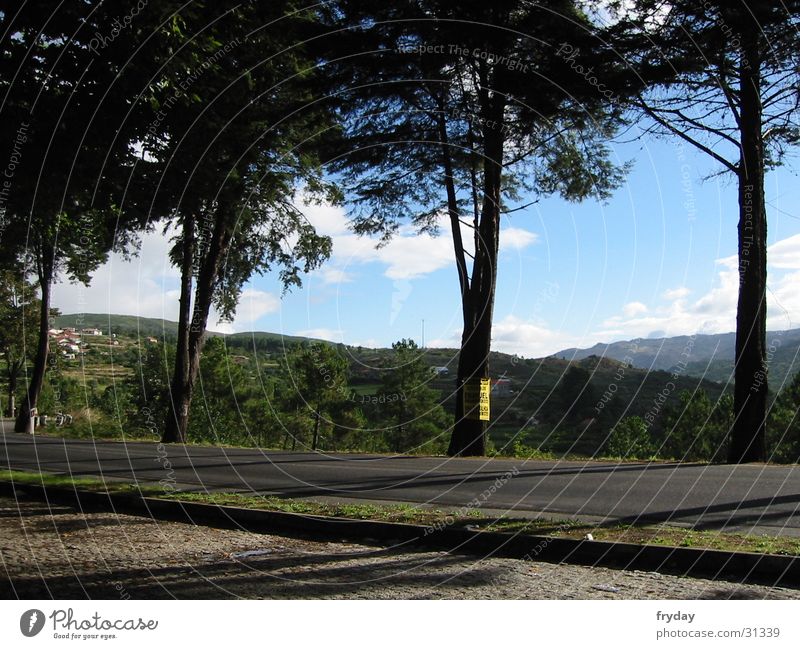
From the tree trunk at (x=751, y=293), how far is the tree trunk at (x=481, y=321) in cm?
602

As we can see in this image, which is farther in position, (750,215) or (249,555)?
(750,215)

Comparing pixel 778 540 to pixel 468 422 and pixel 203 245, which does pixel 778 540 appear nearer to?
pixel 468 422

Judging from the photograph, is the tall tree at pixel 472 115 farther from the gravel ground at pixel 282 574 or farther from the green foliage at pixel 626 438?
the green foliage at pixel 626 438

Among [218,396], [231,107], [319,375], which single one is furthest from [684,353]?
[218,396]

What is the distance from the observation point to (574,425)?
273 feet

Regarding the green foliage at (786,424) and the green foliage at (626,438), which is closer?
the green foliage at (786,424)

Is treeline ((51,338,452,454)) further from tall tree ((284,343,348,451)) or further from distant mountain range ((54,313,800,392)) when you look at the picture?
distant mountain range ((54,313,800,392))

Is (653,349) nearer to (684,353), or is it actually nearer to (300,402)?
(684,353)

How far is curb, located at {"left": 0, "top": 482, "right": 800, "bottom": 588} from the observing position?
5914 millimetres

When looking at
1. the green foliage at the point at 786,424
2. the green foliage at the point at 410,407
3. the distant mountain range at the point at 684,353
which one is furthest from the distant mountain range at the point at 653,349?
the green foliage at the point at 786,424

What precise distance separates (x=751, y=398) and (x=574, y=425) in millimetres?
66706

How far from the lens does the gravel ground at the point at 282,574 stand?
5434mm

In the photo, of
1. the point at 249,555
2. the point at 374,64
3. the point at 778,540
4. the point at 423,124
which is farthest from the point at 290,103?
the point at 778,540
